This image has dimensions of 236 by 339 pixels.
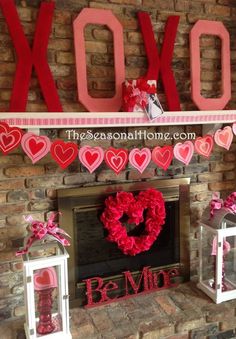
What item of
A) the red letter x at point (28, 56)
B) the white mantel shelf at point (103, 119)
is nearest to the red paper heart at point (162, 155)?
the white mantel shelf at point (103, 119)

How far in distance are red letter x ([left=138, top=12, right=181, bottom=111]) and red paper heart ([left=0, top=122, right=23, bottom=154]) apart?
896mm

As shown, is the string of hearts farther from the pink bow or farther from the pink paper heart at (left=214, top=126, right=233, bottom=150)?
the pink bow

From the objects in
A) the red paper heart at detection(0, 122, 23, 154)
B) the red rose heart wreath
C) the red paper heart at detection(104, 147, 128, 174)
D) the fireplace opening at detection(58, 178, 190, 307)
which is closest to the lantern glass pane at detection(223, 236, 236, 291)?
the fireplace opening at detection(58, 178, 190, 307)

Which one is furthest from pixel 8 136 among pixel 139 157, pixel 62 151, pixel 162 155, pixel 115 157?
pixel 162 155

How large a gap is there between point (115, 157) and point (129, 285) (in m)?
0.94

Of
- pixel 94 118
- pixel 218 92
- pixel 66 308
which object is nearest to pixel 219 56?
pixel 218 92

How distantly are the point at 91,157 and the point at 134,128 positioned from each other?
46 cm

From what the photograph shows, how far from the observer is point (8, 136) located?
5.15ft

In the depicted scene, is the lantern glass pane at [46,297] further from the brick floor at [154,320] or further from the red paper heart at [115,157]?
the red paper heart at [115,157]

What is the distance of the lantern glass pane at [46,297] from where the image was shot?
174cm

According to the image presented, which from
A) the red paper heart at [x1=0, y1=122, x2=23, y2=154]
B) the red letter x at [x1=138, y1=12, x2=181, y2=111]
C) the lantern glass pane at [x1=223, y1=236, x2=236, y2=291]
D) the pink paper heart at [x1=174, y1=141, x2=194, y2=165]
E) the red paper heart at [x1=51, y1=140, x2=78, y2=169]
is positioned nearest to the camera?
the red paper heart at [x1=0, y1=122, x2=23, y2=154]

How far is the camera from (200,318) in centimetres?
192

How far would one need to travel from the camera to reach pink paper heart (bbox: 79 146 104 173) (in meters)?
1.73

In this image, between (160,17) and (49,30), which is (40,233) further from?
(160,17)
